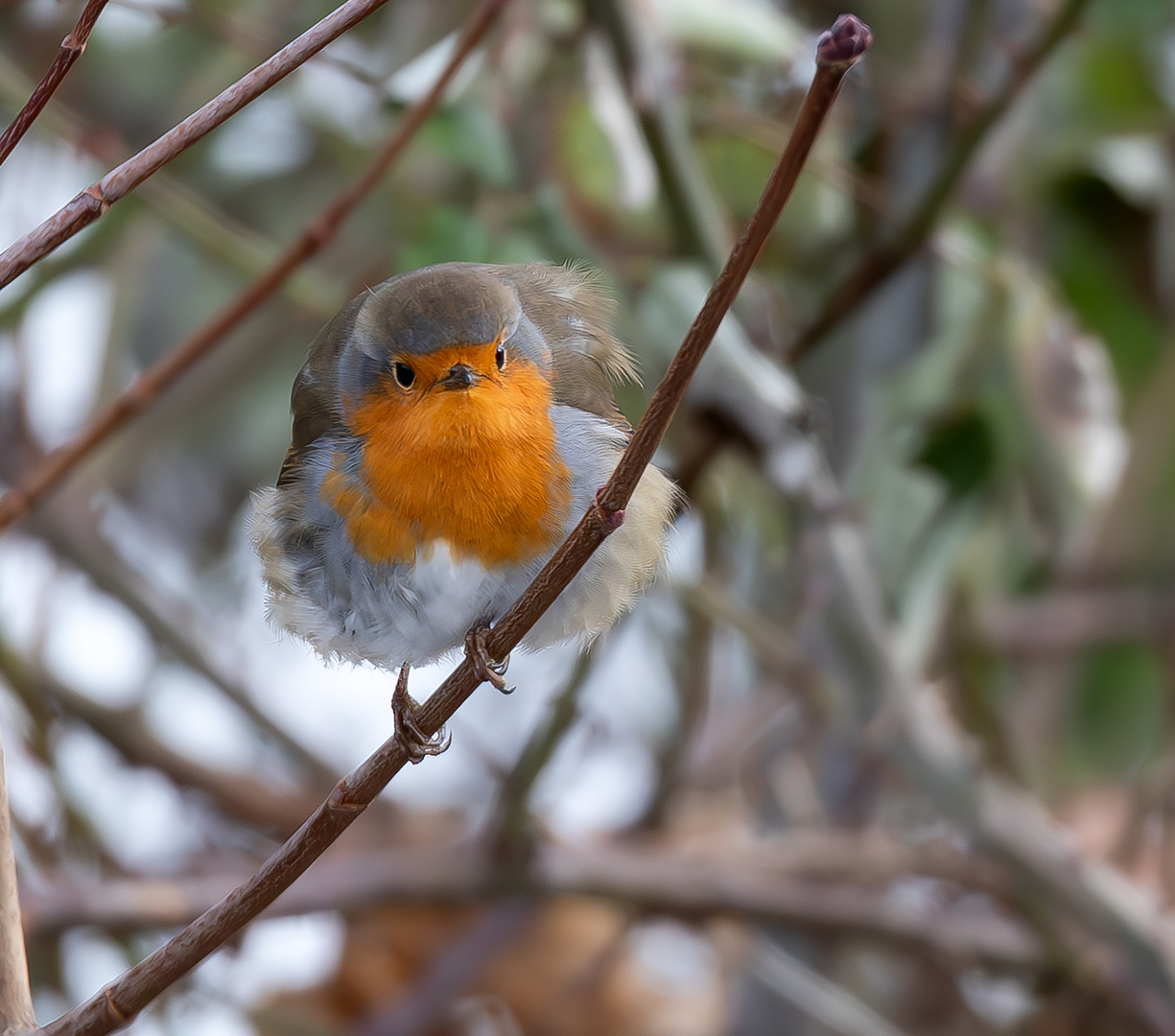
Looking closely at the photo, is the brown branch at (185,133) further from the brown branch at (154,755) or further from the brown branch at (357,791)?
the brown branch at (154,755)

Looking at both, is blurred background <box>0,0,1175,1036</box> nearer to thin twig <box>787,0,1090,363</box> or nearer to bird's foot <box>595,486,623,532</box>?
thin twig <box>787,0,1090,363</box>

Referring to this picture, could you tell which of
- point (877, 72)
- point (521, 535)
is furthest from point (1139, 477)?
point (521, 535)

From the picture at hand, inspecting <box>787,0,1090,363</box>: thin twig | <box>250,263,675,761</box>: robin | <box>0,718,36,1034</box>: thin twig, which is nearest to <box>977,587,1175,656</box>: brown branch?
<box>787,0,1090,363</box>: thin twig

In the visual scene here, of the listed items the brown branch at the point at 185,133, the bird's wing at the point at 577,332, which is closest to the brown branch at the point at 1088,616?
the bird's wing at the point at 577,332

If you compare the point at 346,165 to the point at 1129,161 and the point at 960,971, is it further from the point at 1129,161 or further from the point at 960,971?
the point at 960,971

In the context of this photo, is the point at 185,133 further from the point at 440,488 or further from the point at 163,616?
the point at 163,616

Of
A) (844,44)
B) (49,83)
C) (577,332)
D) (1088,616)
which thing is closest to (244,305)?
(577,332)
